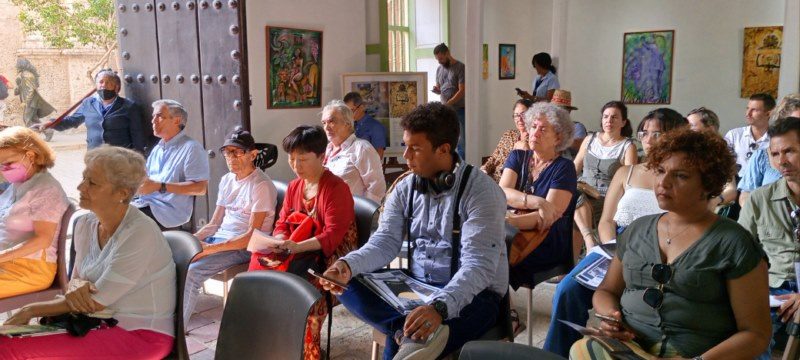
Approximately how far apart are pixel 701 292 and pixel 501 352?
34.7 inches

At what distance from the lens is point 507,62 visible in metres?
12.4

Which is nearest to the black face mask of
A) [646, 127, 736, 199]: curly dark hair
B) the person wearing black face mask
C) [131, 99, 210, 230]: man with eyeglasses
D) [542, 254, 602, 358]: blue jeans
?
the person wearing black face mask

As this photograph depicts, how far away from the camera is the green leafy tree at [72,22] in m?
9.84

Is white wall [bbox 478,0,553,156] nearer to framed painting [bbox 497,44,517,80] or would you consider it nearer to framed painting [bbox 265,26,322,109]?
framed painting [bbox 497,44,517,80]

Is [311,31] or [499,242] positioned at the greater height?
[311,31]

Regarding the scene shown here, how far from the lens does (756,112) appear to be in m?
5.22

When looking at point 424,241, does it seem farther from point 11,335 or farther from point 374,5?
point 374,5

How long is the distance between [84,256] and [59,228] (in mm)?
844

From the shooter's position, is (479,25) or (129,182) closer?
(129,182)

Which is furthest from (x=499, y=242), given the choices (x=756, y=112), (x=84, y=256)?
(x=756, y=112)

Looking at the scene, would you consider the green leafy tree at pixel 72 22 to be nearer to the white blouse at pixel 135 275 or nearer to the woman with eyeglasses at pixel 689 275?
the white blouse at pixel 135 275

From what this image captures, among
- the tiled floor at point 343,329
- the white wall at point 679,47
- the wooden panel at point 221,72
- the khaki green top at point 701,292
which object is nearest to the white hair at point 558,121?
the tiled floor at point 343,329

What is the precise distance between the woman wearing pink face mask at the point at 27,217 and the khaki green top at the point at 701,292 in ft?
9.18

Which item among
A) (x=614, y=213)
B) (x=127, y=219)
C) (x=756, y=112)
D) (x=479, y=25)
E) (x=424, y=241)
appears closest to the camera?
(x=127, y=219)
